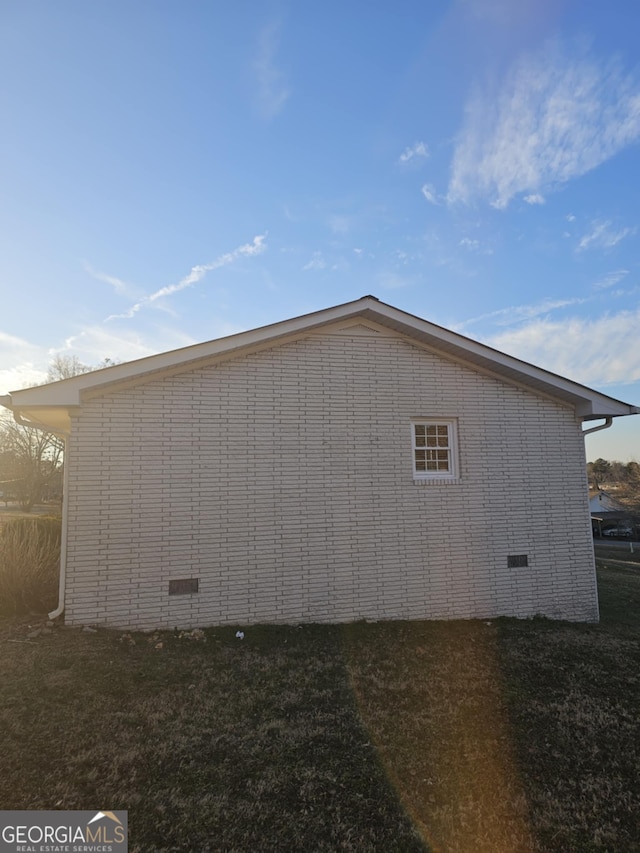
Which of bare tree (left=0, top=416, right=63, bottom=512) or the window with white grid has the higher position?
bare tree (left=0, top=416, right=63, bottom=512)

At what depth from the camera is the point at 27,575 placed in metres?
7.99

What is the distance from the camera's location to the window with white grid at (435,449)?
8539 mm

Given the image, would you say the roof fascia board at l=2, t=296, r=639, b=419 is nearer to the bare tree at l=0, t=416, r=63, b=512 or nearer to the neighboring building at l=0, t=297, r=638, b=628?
the neighboring building at l=0, t=297, r=638, b=628

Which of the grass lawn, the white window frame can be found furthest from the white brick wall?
the grass lawn

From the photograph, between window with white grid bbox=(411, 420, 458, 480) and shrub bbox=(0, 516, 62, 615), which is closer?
shrub bbox=(0, 516, 62, 615)

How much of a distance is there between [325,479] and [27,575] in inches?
206

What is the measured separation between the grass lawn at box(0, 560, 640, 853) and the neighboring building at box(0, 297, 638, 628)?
0.88 meters

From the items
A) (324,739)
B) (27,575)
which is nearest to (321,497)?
(324,739)

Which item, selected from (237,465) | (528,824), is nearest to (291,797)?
(528,824)

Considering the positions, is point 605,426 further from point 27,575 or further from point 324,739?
point 27,575

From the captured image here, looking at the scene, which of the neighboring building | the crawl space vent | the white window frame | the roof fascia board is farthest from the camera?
the white window frame

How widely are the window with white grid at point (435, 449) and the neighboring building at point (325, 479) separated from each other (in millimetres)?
36

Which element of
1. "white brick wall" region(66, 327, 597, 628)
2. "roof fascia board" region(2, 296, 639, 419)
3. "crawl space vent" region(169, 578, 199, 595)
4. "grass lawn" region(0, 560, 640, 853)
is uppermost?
"roof fascia board" region(2, 296, 639, 419)

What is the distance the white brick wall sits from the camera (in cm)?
702
